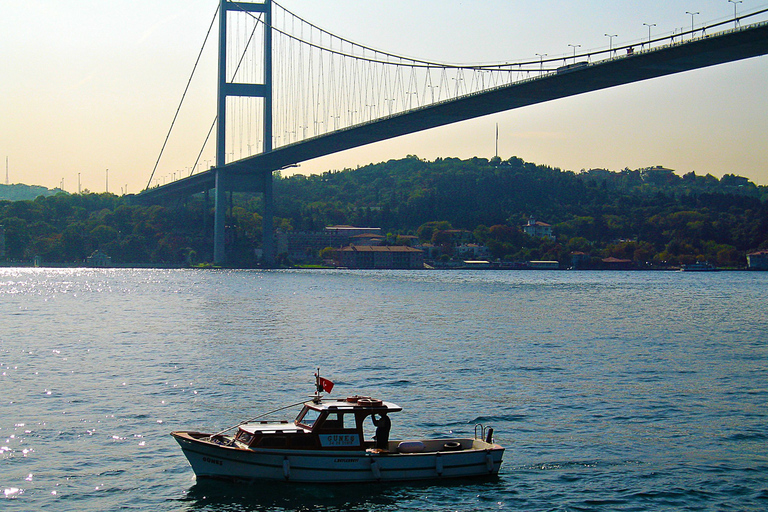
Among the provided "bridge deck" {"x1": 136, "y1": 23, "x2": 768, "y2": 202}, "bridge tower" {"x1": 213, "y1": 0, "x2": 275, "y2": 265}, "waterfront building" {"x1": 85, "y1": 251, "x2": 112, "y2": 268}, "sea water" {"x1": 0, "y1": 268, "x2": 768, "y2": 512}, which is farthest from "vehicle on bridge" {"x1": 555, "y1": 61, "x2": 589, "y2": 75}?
"waterfront building" {"x1": 85, "y1": 251, "x2": 112, "y2": 268}

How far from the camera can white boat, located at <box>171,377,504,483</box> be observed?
688 inches

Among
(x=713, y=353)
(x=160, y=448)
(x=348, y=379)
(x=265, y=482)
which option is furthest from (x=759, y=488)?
(x=713, y=353)

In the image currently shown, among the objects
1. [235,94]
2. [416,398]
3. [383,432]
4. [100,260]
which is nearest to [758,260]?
[235,94]

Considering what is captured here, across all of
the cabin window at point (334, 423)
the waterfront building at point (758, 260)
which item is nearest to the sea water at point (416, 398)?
the cabin window at point (334, 423)

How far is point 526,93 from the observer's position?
73562mm

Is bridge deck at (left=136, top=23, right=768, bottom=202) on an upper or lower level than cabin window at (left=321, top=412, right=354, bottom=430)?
upper

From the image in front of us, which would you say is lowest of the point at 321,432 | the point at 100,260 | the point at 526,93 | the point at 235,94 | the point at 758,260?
the point at 321,432

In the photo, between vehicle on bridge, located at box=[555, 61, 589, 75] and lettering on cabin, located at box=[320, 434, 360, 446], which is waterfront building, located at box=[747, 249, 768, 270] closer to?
vehicle on bridge, located at box=[555, 61, 589, 75]

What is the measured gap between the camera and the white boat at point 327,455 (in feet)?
57.3

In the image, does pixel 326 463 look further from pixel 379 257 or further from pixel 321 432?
pixel 379 257

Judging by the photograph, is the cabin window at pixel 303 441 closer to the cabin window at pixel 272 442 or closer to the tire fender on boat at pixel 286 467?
the cabin window at pixel 272 442

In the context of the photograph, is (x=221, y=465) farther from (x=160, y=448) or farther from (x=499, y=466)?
(x=499, y=466)

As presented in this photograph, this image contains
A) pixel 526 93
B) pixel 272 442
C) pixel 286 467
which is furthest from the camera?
pixel 526 93

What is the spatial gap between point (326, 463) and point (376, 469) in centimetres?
100
